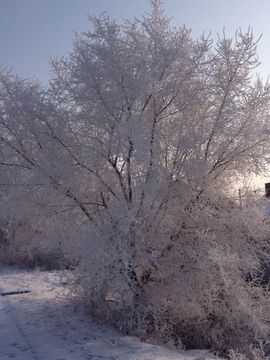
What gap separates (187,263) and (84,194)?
2.43 meters

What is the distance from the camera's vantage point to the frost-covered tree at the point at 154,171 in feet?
30.9

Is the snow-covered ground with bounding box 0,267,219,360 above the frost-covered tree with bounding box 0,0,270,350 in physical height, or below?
below

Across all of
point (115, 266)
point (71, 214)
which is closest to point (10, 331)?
point (115, 266)

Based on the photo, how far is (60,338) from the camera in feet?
27.5

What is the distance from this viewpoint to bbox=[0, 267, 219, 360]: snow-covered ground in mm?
7602

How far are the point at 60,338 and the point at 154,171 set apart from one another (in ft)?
10.3

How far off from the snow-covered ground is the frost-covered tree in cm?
60

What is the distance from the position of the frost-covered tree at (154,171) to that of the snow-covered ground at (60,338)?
598 millimetres

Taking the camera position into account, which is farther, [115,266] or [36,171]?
[36,171]

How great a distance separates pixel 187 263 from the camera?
973 cm

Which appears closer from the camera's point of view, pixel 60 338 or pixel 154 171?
pixel 60 338

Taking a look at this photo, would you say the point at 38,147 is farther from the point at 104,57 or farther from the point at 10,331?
the point at 10,331

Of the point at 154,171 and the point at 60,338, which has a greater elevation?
the point at 154,171

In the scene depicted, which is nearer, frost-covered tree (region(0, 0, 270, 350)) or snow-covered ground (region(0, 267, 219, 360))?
snow-covered ground (region(0, 267, 219, 360))
